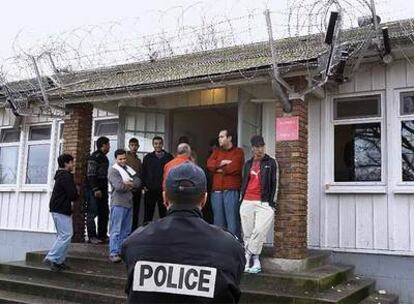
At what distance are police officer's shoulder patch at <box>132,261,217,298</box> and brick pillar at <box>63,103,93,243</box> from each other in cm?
685

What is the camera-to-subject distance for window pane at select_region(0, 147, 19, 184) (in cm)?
1123

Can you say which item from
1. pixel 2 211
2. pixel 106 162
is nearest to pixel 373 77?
pixel 106 162

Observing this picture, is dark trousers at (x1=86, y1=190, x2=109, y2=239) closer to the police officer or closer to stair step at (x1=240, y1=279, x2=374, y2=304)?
stair step at (x1=240, y1=279, x2=374, y2=304)

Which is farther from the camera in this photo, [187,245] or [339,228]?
[339,228]

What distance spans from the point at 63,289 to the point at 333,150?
422 centimetres

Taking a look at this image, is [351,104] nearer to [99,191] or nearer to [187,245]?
[99,191]

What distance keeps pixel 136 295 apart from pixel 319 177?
5682mm

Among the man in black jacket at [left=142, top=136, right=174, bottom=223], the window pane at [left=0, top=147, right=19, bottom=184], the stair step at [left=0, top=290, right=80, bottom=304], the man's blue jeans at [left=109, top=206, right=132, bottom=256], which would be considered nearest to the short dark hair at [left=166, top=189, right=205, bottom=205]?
the stair step at [left=0, top=290, right=80, bottom=304]

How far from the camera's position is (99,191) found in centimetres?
796

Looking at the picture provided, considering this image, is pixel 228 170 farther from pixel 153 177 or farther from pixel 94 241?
pixel 94 241

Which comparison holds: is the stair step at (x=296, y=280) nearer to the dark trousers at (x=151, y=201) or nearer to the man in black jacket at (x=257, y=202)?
the man in black jacket at (x=257, y=202)

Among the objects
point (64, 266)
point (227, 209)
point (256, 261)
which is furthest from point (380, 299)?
point (64, 266)

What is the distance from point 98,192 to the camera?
793cm

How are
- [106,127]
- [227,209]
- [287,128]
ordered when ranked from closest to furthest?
[287,128], [227,209], [106,127]
